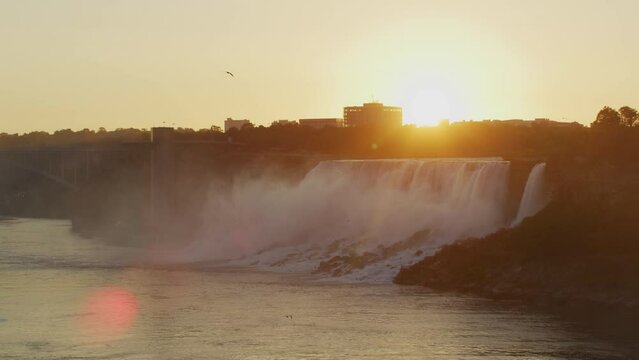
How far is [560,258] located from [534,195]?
643 centimetres

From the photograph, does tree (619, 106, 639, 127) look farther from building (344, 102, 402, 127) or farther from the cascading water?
building (344, 102, 402, 127)

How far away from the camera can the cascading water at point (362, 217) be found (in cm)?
4991

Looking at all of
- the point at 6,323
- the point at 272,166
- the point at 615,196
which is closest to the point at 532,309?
the point at 615,196

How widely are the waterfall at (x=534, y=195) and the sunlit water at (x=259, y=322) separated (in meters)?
7.15

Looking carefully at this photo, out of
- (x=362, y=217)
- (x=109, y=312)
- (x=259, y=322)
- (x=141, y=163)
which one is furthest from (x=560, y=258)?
(x=141, y=163)

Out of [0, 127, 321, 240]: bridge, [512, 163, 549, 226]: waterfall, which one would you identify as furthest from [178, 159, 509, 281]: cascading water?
[0, 127, 321, 240]: bridge

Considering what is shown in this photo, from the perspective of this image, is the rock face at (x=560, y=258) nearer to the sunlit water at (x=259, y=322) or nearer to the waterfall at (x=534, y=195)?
the waterfall at (x=534, y=195)

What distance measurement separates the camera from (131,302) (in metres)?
40.9

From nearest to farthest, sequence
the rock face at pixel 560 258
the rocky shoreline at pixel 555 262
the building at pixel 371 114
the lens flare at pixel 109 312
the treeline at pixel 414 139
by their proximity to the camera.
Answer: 1. the lens flare at pixel 109 312
2. the rocky shoreline at pixel 555 262
3. the rock face at pixel 560 258
4. the treeline at pixel 414 139
5. the building at pixel 371 114

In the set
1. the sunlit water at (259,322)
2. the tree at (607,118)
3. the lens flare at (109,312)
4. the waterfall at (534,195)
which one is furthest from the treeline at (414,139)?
the lens flare at (109,312)

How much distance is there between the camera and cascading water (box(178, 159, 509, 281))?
4991 centimetres

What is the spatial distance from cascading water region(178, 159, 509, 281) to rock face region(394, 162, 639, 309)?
10.1 feet

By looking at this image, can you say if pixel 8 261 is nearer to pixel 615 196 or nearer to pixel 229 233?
pixel 229 233

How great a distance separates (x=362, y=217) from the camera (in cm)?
5678
